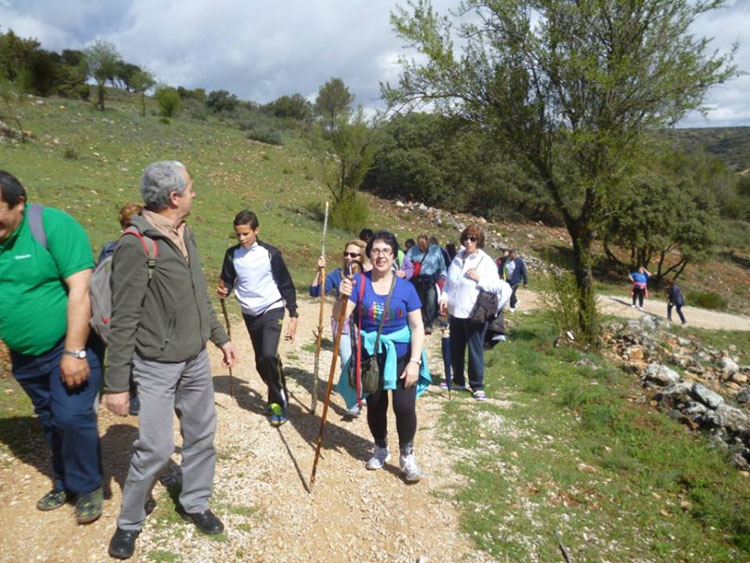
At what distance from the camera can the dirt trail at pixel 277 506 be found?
2982mm

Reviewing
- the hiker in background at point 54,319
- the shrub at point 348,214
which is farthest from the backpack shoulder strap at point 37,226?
the shrub at point 348,214

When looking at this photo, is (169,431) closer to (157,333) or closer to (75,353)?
(157,333)

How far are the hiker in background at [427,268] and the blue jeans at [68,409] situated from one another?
627cm

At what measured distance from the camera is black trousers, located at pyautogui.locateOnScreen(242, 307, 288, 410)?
459cm

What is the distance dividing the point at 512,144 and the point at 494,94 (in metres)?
1.01

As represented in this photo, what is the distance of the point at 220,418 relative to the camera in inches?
190

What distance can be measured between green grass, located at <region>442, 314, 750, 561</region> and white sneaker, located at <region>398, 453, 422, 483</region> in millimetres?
399

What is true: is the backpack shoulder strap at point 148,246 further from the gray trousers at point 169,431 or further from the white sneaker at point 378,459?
the white sneaker at point 378,459

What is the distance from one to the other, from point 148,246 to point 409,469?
279 centimetres

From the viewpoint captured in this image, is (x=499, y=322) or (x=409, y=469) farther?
(x=499, y=322)

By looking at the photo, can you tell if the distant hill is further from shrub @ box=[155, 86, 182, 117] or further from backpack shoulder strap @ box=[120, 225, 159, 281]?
backpack shoulder strap @ box=[120, 225, 159, 281]

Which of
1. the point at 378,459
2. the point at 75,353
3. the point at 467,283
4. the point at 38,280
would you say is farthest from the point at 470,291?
the point at 38,280

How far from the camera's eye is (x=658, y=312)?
1911 centimetres

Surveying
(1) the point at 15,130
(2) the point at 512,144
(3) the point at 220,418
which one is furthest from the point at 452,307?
(1) the point at 15,130
